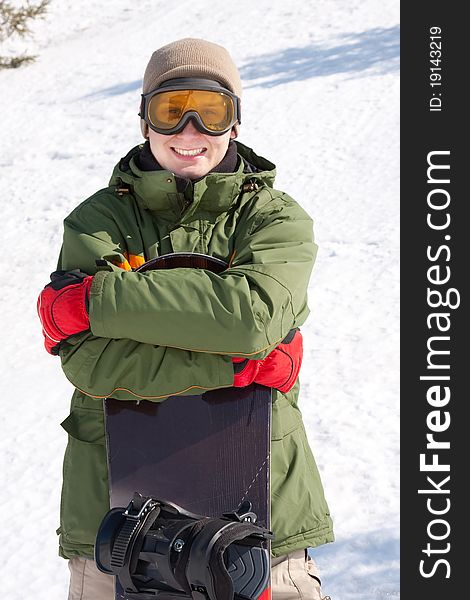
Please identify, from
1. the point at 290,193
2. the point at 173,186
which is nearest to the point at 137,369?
the point at 173,186

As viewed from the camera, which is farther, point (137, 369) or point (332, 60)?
point (332, 60)

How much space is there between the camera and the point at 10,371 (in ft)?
19.7

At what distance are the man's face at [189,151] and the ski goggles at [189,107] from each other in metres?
0.02

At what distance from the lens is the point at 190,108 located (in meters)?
2.29

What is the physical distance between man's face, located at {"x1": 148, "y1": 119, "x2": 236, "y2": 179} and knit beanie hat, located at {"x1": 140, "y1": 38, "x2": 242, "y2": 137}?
0.47 ft

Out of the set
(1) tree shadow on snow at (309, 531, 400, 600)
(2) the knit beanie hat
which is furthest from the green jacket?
(1) tree shadow on snow at (309, 531, 400, 600)

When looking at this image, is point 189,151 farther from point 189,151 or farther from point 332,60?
point 332,60

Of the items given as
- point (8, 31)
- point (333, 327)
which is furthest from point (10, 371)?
point (8, 31)

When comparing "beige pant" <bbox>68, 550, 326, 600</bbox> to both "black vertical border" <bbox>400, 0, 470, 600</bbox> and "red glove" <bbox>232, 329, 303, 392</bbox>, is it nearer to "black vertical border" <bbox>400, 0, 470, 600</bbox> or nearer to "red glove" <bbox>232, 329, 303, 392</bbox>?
"red glove" <bbox>232, 329, 303, 392</bbox>

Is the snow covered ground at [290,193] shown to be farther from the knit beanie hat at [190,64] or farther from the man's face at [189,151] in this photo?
the knit beanie hat at [190,64]

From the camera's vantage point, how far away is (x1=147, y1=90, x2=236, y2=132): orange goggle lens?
2.30 m

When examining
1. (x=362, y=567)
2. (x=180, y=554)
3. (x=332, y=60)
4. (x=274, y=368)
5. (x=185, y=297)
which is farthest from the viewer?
(x=332, y=60)

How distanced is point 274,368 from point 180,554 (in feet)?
1.66

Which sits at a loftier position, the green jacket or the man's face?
the man's face
